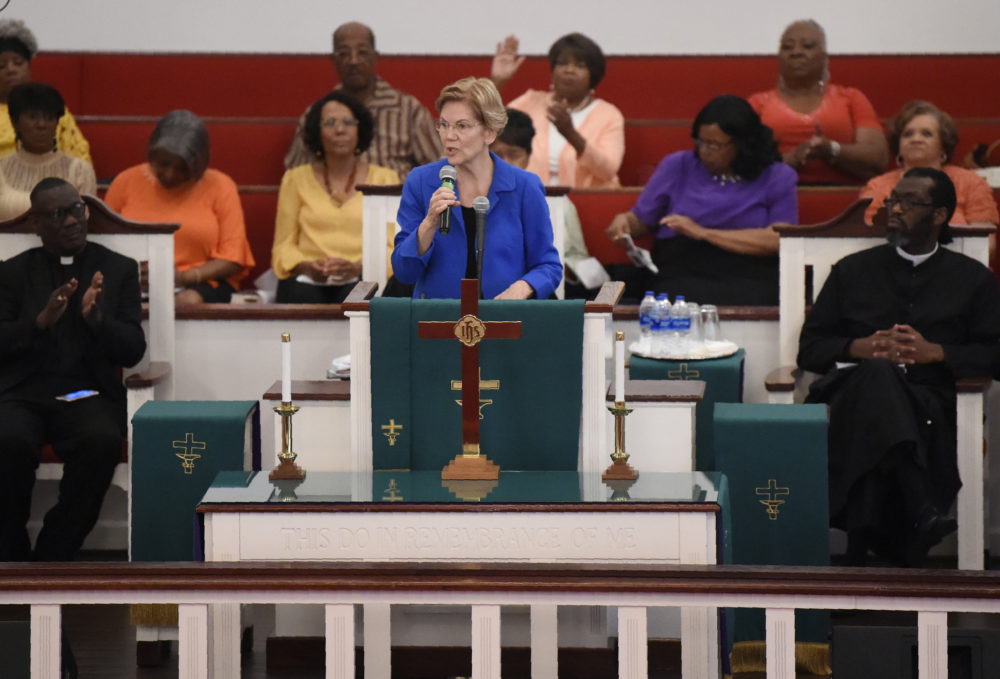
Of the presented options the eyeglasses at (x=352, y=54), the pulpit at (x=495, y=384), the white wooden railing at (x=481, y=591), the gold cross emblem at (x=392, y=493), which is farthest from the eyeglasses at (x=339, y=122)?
the white wooden railing at (x=481, y=591)

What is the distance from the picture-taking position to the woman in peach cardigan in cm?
538

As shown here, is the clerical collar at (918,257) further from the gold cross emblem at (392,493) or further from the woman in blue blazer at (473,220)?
the gold cross emblem at (392,493)

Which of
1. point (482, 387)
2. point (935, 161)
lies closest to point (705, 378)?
point (482, 387)

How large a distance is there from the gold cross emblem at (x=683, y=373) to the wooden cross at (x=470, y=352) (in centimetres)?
114

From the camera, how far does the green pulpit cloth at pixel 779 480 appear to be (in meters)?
3.40

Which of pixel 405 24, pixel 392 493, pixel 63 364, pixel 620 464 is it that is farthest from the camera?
pixel 405 24

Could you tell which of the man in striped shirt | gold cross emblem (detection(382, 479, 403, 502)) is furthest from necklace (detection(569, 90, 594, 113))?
gold cross emblem (detection(382, 479, 403, 502))

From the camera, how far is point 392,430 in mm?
3100

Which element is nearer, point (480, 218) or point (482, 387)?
point (480, 218)

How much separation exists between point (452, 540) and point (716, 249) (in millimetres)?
2162

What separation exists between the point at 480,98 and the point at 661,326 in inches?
46.7

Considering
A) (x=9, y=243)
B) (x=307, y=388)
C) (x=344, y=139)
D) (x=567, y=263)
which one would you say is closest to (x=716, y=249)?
(x=567, y=263)

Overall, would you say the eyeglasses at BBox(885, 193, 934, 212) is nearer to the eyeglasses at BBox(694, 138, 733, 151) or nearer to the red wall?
the eyeglasses at BBox(694, 138, 733, 151)

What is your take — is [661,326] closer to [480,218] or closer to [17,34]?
[480,218]
